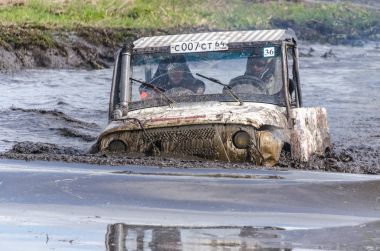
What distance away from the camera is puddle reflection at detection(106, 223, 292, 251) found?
6.55 metres

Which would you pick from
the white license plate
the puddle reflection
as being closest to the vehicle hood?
the white license plate

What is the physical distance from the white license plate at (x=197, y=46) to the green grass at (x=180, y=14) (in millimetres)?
15077

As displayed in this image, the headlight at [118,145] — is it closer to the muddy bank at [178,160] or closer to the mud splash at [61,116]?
the muddy bank at [178,160]

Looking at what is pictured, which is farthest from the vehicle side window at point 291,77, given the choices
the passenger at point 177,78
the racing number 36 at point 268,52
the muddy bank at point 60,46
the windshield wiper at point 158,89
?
the muddy bank at point 60,46

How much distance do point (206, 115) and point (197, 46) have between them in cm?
105

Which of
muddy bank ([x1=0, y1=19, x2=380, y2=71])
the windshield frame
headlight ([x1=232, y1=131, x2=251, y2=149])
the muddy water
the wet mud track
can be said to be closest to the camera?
the wet mud track

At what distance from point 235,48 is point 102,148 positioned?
1.66 metres

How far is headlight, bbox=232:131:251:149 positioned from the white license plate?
128cm

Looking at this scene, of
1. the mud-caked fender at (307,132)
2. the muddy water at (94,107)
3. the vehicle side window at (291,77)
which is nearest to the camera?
the mud-caked fender at (307,132)

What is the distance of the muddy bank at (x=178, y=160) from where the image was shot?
9.83 meters

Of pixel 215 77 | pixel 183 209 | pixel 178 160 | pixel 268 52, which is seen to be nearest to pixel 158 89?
pixel 215 77

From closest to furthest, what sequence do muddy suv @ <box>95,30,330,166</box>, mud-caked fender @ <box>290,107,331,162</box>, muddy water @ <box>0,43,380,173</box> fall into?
muddy suv @ <box>95,30,330,166</box>, mud-caked fender @ <box>290,107,331,162</box>, muddy water @ <box>0,43,380,173</box>

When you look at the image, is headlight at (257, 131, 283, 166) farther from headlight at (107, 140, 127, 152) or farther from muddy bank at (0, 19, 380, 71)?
muddy bank at (0, 19, 380, 71)

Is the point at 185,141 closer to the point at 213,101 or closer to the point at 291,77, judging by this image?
the point at 213,101
